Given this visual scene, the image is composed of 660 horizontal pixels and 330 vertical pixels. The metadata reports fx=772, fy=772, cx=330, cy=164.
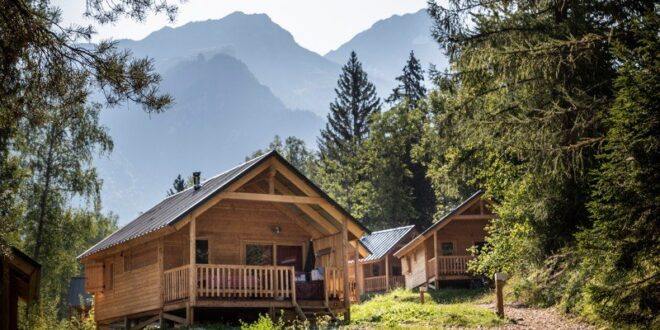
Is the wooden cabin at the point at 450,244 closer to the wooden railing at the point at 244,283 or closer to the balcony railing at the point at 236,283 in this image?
the balcony railing at the point at 236,283

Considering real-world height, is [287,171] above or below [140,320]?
above

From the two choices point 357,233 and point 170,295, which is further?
point 357,233

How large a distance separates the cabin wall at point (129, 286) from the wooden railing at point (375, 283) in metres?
24.1

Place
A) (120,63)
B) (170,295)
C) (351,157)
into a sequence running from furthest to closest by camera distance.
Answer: (351,157)
(170,295)
(120,63)

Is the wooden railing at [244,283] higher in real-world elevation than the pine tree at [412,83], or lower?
lower

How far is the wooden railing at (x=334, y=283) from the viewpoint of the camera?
22.1 metres

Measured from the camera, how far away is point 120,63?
31.9 ft

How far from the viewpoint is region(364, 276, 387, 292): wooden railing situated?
159 feet

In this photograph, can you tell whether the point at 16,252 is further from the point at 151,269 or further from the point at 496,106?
the point at 496,106

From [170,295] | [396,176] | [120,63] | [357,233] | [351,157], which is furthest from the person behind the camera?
[351,157]

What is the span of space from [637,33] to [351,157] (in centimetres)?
5650

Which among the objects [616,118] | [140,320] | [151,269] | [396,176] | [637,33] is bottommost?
[140,320]

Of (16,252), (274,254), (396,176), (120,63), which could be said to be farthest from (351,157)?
(120,63)

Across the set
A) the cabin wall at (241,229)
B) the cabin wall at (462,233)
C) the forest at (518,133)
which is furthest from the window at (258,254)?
the cabin wall at (462,233)
